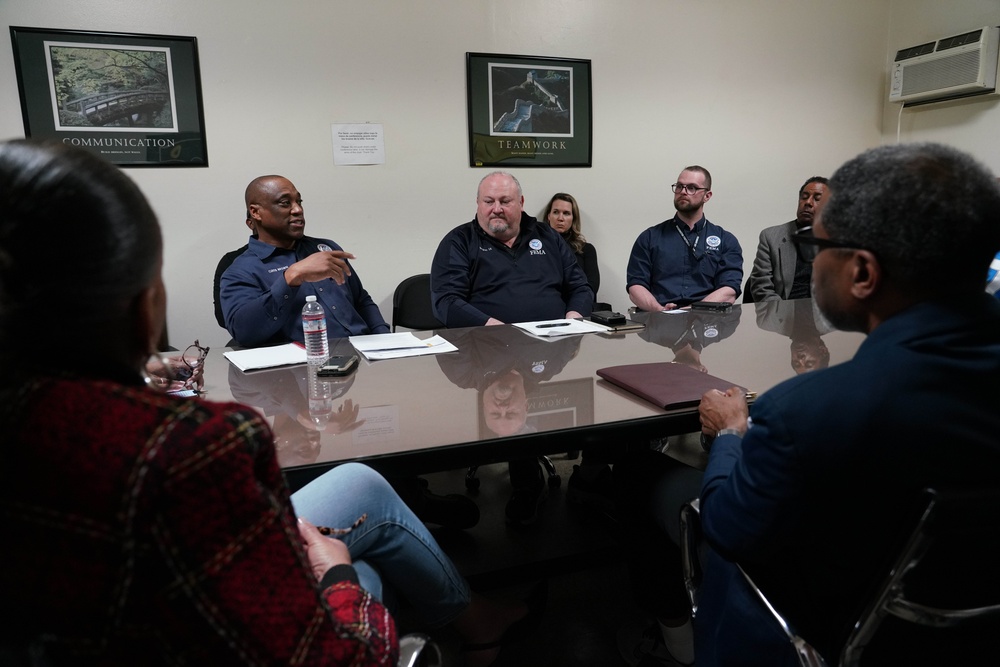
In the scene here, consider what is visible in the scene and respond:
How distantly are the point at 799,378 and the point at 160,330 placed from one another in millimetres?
816

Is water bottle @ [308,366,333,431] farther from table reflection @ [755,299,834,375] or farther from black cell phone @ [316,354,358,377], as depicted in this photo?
table reflection @ [755,299,834,375]

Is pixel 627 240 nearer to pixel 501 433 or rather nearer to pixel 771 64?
pixel 771 64

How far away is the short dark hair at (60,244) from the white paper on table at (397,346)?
4.17 feet

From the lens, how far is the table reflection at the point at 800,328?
172cm

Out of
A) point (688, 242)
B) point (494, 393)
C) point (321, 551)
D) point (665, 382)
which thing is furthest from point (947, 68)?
point (321, 551)

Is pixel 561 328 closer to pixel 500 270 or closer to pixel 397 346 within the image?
pixel 397 346

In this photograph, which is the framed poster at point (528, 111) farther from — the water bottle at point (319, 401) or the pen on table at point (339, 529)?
the pen on table at point (339, 529)

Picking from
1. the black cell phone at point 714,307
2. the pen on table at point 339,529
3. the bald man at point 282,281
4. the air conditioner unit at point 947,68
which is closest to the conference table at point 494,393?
the pen on table at point 339,529

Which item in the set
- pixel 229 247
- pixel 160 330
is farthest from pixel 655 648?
pixel 229 247

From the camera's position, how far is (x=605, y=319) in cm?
236

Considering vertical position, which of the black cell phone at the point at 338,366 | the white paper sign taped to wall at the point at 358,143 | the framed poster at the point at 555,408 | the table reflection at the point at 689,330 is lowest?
the table reflection at the point at 689,330

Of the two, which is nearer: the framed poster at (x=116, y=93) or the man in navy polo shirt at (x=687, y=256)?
the framed poster at (x=116, y=93)

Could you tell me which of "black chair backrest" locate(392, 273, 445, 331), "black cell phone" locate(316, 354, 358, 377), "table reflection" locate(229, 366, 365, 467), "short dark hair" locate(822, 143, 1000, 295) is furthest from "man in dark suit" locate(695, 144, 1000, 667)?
"black chair backrest" locate(392, 273, 445, 331)

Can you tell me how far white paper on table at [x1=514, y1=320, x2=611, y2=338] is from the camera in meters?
2.18
